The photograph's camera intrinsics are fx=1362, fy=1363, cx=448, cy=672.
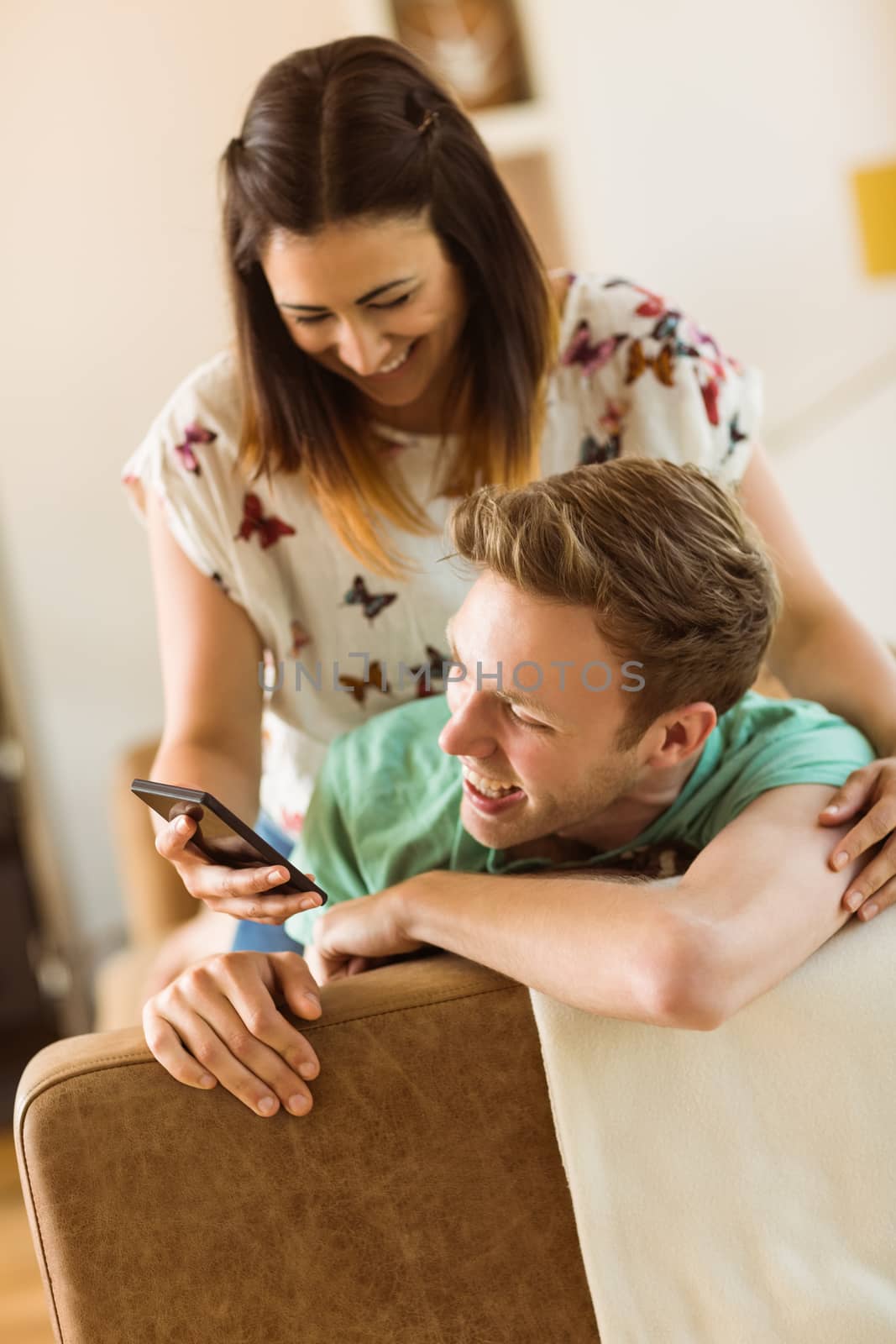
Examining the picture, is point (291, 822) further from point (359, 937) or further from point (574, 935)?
point (574, 935)

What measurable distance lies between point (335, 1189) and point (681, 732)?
0.48 metres

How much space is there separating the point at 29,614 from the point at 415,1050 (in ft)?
6.72

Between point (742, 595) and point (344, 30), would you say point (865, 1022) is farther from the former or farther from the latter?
point (344, 30)

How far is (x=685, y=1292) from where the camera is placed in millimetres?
1037

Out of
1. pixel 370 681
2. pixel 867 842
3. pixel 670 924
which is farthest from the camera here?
pixel 370 681

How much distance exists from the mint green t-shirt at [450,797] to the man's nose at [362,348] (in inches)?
14.6

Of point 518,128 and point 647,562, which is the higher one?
point 518,128

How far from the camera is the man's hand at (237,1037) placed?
1.01 m

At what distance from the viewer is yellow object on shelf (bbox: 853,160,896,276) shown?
9.17 ft

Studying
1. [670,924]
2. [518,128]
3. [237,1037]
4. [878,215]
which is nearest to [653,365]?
[670,924]

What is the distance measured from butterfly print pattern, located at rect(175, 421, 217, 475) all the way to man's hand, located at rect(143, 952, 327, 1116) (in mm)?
602

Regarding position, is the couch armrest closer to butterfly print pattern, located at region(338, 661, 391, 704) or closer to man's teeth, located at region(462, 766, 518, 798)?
man's teeth, located at region(462, 766, 518, 798)

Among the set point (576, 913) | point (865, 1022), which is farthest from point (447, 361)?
point (865, 1022)

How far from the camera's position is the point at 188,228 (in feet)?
9.15
